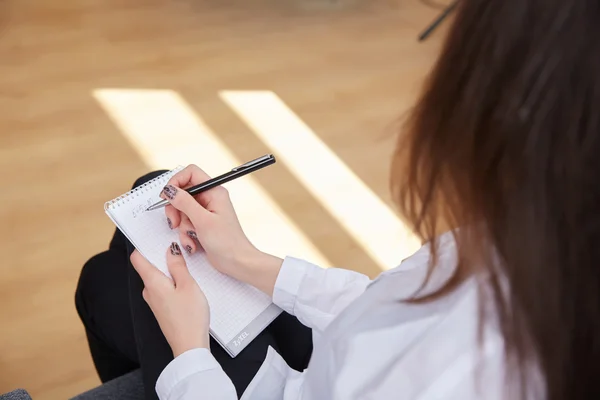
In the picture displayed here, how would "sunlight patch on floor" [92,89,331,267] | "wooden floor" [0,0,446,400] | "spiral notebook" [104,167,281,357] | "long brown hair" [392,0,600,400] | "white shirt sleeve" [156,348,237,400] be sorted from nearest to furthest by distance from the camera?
1. "long brown hair" [392,0,600,400]
2. "white shirt sleeve" [156,348,237,400]
3. "spiral notebook" [104,167,281,357]
4. "wooden floor" [0,0,446,400]
5. "sunlight patch on floor" [92,89,331,267]

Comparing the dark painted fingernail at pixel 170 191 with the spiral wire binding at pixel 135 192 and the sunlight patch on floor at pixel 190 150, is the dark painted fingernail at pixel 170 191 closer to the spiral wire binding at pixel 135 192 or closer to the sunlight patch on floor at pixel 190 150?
the spiral wire binding at pixel 135 192

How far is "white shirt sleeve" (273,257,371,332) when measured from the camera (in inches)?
29.9

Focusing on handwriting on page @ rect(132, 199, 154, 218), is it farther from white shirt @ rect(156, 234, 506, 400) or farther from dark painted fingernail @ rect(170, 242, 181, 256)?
white shirt @ rect(156, 234, 506, 400)

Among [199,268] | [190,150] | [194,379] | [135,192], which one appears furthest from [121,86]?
[194,379]

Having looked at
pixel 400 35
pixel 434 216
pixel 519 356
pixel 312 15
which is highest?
pixel 312 15

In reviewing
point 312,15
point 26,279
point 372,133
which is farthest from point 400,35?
point 26,279

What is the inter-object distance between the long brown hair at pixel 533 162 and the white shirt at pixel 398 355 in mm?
41

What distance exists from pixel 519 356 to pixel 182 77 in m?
1.59

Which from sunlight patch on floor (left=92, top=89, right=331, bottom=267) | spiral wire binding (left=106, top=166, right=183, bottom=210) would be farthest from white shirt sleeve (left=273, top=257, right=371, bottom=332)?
sunlight patch on floor (left=92, top=89, right=331, bottom=267)

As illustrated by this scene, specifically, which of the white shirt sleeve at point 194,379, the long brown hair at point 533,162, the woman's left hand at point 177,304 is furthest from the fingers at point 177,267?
the long brown hair at point 533,162

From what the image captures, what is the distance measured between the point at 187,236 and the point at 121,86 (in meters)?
1.13

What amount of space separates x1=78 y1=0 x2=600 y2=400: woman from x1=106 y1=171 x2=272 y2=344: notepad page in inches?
2.9

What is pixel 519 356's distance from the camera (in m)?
0.44

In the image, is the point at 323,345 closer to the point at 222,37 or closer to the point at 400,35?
the point at 222,37
